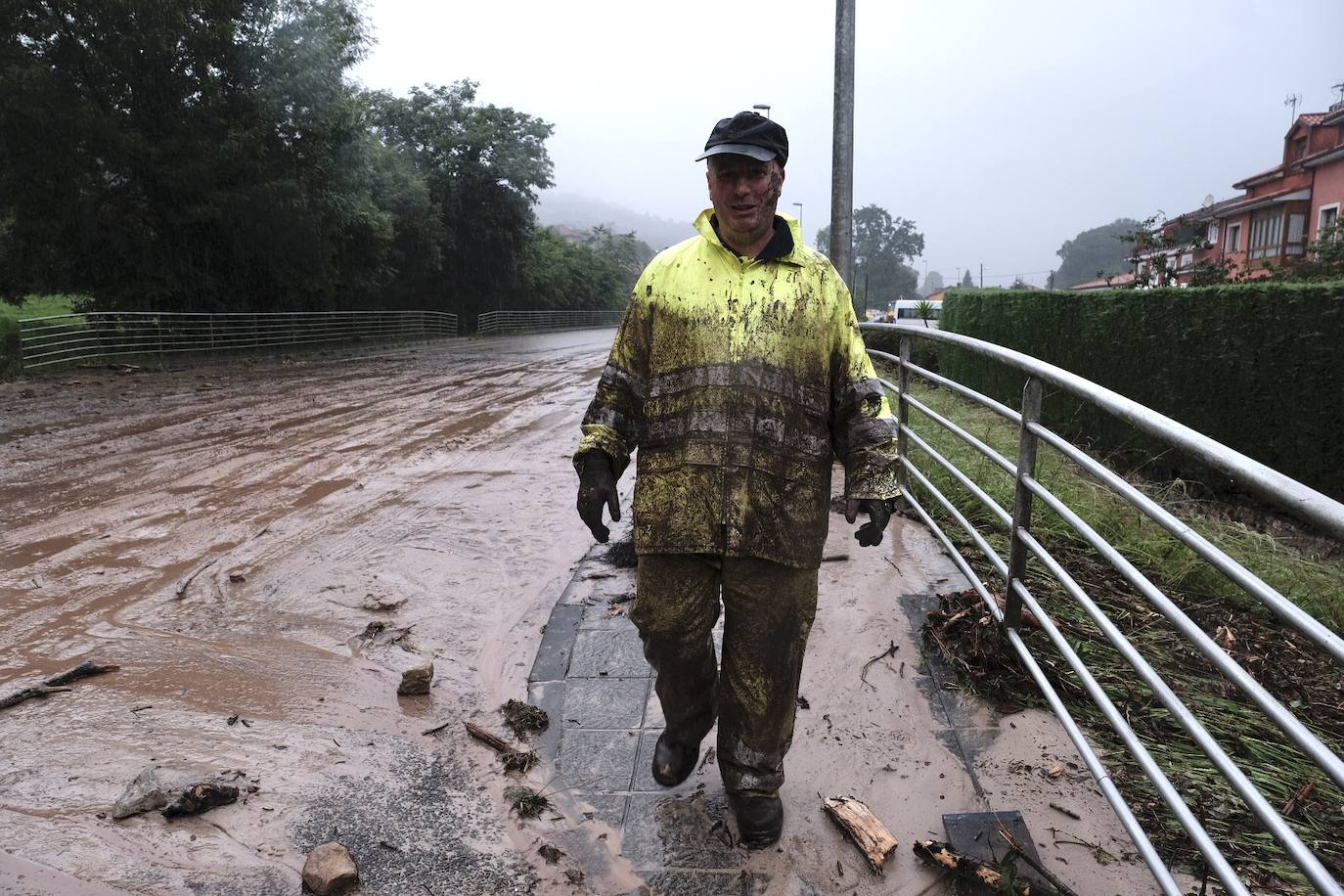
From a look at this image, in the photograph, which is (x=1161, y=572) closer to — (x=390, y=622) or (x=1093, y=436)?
(x=390, y=622)

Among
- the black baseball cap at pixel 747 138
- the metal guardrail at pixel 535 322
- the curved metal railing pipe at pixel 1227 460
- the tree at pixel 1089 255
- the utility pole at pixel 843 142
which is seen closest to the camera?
the curved metal railing pipe at pixel 1227 460

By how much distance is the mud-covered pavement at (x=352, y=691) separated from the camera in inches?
98.9

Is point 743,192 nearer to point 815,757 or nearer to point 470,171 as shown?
point 815,757

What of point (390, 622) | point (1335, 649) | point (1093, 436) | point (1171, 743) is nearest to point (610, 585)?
point (390, 622)

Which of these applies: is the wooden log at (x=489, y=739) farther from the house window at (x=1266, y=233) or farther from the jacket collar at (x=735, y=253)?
the house window at (x=1266, y=233)

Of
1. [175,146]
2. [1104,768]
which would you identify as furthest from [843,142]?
[175,146]

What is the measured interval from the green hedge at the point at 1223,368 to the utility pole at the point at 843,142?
3087mm

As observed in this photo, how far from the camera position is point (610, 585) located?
4578mm

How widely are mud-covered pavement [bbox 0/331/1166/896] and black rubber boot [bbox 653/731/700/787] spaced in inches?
9.5

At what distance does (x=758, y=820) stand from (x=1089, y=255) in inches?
4909

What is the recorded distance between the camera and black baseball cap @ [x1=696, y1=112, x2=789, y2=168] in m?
2.41

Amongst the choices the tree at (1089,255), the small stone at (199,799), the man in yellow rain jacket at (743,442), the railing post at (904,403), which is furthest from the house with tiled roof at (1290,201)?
the tree at (1089,255)

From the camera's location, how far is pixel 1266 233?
31047 millimetres

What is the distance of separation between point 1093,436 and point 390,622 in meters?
8.22
